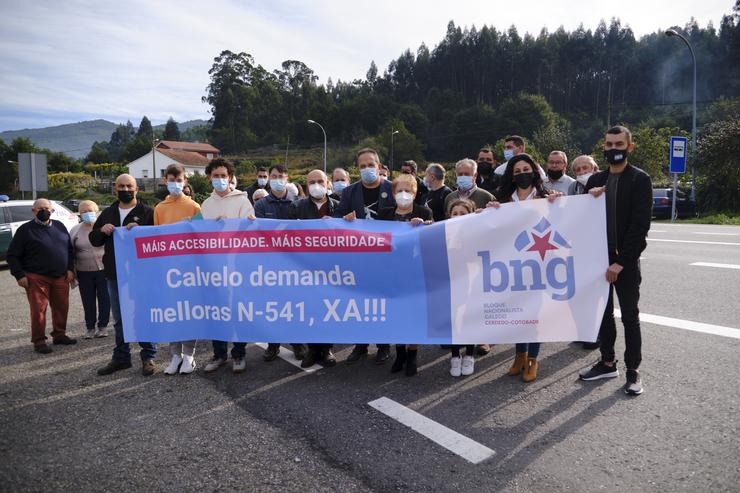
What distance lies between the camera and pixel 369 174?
17.7ft

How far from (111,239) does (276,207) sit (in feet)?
5.83

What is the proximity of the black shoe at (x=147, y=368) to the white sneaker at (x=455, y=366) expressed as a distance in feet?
9.58

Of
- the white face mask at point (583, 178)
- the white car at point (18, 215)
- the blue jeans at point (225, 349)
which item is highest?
the white face mask at point (583, 178)

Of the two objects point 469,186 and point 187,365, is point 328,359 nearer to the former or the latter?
point 187,365

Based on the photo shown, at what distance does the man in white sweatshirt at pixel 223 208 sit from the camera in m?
5.10

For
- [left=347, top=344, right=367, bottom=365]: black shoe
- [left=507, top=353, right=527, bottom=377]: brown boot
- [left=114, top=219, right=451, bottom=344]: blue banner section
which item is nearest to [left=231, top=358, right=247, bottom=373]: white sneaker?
[left=114, top=219, right=451, bottom=344]: blue banner section

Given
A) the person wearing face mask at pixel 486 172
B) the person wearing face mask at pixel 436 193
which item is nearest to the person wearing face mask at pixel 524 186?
the person wearing face mask at pixel 436 193

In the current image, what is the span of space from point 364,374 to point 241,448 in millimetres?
1662

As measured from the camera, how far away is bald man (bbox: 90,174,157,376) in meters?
5.12

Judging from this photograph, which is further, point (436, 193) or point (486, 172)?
point (486, 172)

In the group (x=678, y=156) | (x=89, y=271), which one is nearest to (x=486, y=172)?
(x=89, y=271)

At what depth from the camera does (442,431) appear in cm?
367

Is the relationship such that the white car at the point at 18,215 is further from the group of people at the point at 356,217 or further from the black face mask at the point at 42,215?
the group of people at the point at 356,217

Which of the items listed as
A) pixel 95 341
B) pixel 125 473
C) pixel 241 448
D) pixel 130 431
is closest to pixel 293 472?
pixel 241 448
